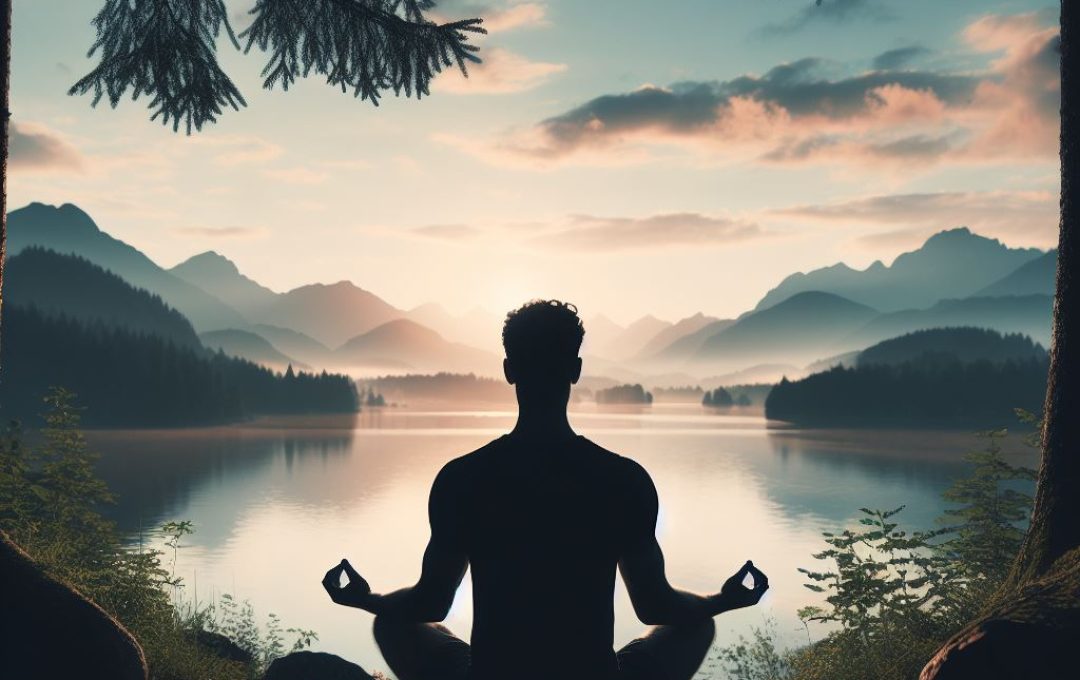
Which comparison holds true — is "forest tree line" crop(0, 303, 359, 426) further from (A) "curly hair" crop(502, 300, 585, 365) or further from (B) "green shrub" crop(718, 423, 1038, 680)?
(A) "curly hair" crop(502, 300, 585, 365)

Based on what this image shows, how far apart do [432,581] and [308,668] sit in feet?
23.8

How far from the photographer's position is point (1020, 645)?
507 centimetres

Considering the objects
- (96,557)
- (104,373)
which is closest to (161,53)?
(96,557)

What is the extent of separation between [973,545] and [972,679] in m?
7.93

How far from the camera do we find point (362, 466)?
8962cm

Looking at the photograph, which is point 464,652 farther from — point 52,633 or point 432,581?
point 52,633

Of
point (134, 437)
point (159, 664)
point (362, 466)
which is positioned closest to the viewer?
point (159, 664)

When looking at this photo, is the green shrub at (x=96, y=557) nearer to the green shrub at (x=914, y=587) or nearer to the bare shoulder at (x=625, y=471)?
the green shrub at (x=914, y=587)

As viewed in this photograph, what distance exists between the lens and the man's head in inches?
140

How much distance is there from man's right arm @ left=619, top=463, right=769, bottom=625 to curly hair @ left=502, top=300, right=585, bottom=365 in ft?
1.74

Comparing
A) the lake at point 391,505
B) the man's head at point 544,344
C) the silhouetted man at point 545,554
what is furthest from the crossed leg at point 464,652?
the lake at point 391,505

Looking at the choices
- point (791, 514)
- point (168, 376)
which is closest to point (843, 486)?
point (791, 514)

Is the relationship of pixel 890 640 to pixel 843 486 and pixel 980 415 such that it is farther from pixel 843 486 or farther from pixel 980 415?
pixel 980 415

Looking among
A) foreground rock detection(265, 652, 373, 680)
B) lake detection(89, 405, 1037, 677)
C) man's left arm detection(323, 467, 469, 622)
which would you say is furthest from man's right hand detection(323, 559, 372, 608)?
lake detection(89, 405, 1037, 677)
